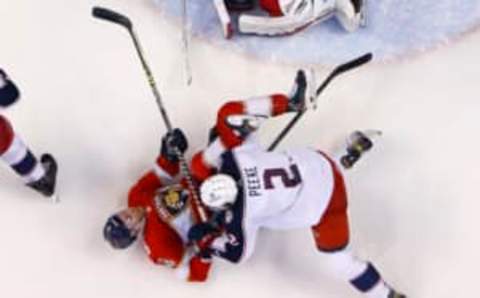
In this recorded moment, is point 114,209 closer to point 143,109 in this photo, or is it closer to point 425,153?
point 143,109

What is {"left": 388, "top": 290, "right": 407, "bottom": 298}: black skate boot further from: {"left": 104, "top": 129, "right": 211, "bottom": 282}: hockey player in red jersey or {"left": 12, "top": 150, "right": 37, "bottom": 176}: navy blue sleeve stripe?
{"left": 12, "top": 150, "right": 37, "bottom": 176}: navy blue sleeve stripe

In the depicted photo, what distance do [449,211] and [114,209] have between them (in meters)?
0.66

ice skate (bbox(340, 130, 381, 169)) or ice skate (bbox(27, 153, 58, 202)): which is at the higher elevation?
ice skate (bbox(27, 153, 58, 202))

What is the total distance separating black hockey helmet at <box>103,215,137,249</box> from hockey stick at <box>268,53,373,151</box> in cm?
34

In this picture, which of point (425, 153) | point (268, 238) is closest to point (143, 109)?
point (268, 238)

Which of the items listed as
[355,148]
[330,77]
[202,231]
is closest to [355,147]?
[355,148]

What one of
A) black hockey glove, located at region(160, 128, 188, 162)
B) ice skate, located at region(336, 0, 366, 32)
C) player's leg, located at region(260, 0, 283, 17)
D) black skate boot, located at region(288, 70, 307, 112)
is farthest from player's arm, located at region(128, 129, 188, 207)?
ice skate, located at region(336, 0, 366, 32)

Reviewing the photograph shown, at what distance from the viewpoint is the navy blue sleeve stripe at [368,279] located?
1.96m

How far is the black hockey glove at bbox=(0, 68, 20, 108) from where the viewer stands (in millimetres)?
1907

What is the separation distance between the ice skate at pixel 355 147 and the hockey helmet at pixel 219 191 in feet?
1.19

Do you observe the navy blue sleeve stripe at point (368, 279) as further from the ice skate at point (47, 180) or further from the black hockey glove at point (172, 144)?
the ice skate at point (47, 180)

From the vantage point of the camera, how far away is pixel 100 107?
2.25 m

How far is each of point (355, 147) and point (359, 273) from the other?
0.96 feet

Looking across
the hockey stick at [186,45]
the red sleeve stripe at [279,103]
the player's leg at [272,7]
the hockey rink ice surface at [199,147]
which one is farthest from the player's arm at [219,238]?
the player's leg at [272,7]
